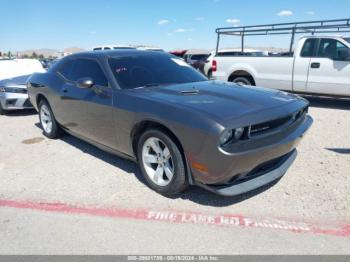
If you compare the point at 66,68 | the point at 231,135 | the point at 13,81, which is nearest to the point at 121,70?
the point at 66,68

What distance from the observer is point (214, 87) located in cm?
421

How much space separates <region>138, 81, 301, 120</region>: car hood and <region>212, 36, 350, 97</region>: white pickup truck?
4.97 meters

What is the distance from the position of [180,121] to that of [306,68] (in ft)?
21.4

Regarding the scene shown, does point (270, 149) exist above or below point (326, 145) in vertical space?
above

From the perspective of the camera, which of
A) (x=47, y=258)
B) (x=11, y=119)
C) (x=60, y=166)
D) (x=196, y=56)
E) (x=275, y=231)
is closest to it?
(x=47, y=258)

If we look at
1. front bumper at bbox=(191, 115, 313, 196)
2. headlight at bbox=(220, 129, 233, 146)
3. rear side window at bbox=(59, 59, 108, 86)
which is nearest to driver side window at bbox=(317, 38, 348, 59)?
front bumper at bbox=(191, 115, 313, 196)

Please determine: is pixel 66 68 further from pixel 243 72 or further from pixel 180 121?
pixel 243 72

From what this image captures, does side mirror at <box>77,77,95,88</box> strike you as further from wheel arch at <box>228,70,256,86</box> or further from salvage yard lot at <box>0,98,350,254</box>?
wheel arch at <box>228,70,256,86</box>

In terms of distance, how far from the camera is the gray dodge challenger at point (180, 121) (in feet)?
10.1

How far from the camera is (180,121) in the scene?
322cm

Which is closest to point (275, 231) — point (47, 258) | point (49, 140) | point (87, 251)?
point (87, 251)

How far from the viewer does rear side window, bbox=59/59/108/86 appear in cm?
443

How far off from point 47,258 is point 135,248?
73cm

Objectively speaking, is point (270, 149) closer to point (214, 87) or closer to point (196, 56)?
point (214, 87)
